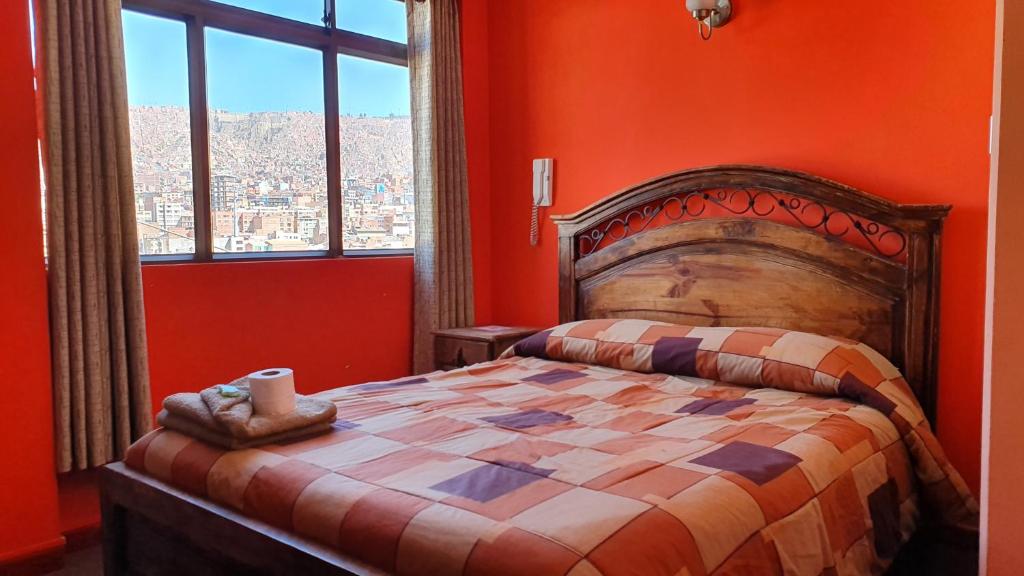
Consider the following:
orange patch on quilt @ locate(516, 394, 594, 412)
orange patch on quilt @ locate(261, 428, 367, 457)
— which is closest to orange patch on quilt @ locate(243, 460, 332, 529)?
orange patch on quilt @ locate(261, 428, 367, 457)

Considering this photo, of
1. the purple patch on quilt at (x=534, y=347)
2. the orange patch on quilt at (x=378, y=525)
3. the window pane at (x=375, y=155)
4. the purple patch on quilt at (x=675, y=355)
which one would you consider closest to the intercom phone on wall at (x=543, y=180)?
the window pane at (x=375, y=155)

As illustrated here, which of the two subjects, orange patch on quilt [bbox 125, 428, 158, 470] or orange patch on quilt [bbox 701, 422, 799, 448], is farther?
orange patch on quilt [bbox 125, 428, 158, 470]

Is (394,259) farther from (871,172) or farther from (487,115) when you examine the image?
(871,172)

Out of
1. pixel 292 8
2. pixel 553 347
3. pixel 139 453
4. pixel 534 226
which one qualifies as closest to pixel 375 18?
pixel 292 8

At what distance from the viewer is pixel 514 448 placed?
1.93m

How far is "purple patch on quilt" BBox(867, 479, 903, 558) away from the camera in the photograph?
2033mm

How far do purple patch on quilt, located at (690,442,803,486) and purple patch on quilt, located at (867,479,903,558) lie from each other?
379mm

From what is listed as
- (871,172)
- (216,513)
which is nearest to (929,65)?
(871,172)

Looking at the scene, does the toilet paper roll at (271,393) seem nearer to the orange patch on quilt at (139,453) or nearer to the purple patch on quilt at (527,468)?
the orange patch on quilt at (139,453)

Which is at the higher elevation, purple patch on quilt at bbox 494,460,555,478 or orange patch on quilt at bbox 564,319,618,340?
orange patch on quilt at bbox 564,319,618,340

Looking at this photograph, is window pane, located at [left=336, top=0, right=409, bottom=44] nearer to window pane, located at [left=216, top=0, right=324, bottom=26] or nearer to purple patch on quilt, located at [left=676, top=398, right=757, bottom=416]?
window pane, located at [left=216, top=0, right=324, bottom=26]

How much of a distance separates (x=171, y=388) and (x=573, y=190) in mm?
2138

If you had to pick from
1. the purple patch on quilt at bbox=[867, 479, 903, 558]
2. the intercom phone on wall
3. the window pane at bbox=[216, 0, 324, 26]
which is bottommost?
the purple patch on quilt at bbox=[867, 479, 903, 558]

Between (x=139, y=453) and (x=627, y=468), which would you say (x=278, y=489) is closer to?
(x=139, y=453)
